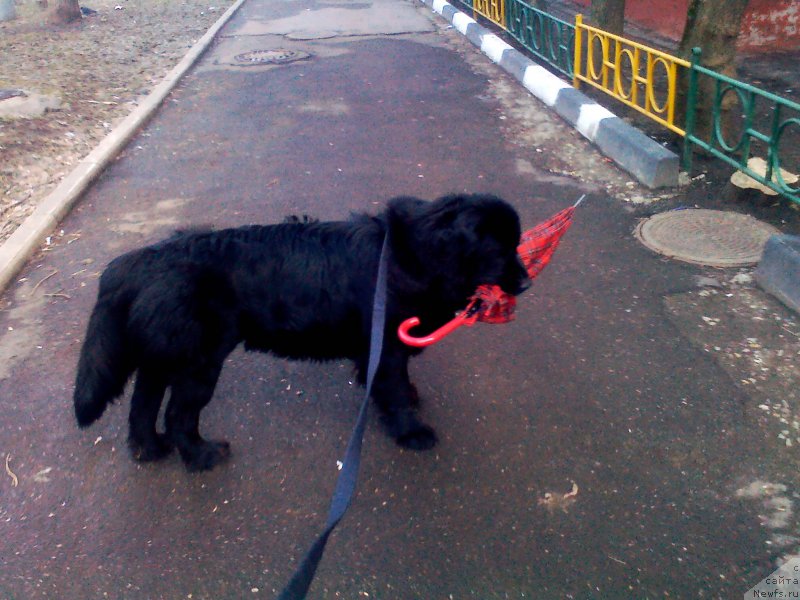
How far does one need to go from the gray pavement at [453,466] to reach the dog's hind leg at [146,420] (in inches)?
3.6

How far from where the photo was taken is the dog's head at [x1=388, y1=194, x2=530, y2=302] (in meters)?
2.69

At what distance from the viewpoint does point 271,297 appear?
285cm

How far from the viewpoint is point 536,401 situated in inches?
134

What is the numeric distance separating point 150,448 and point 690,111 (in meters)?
4.71

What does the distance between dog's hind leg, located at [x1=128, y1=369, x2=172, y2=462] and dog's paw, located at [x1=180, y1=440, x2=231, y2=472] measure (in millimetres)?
154

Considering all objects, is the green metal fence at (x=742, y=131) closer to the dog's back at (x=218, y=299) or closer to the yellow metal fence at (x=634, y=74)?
the yellow metal fence at (x=634, y=74)

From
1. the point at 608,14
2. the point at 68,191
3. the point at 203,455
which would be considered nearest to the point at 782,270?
the point at 203,455

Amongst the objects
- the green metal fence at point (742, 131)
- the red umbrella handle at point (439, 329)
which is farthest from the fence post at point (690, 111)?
the red umbrella handle at point (439, 329)

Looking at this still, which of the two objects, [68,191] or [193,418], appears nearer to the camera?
[193,418]

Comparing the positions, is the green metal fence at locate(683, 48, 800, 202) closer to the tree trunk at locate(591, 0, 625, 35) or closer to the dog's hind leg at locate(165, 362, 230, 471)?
the tree trunk at locate(591, 0, 625, 35)

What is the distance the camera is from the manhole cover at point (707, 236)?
4473mm

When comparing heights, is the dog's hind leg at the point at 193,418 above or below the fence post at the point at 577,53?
below

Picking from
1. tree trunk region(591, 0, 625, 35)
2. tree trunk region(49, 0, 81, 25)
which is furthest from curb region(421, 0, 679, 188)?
tree trunk region(49, 0, 81, 25)

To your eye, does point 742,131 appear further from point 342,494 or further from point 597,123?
point 342,494
